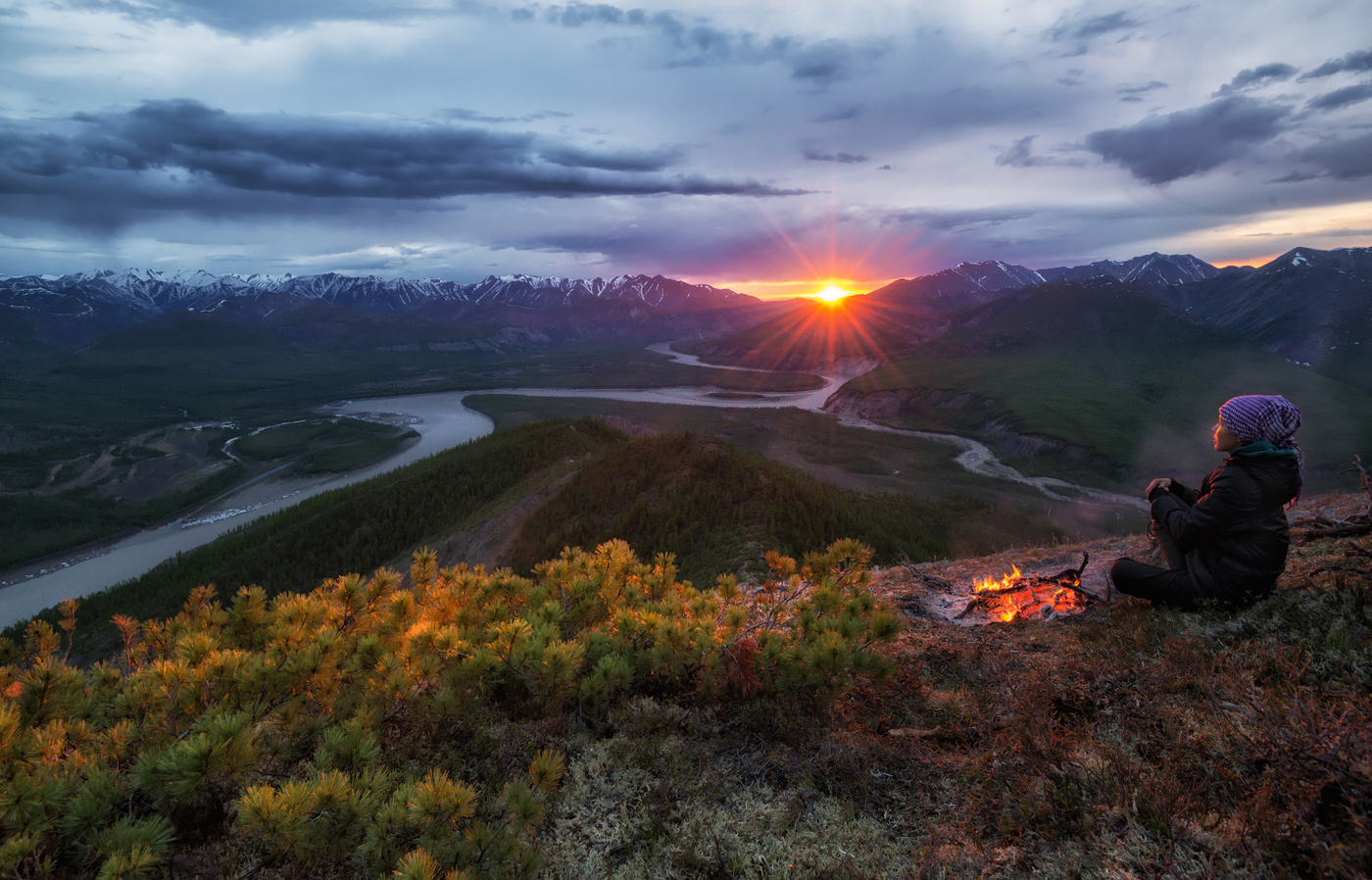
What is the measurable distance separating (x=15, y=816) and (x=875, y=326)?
645 ft

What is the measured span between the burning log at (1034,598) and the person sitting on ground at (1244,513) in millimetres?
1137

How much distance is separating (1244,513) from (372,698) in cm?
724

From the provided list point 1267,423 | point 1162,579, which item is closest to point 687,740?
point 1162,579

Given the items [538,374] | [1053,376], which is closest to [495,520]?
[1053,376]

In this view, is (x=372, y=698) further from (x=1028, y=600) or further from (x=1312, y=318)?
(x=1312, y=318)

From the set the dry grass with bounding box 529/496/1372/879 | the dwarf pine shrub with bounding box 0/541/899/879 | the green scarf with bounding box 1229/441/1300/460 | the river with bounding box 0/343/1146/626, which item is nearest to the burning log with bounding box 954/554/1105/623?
the dry grass with bounding box 529/496/1372/879

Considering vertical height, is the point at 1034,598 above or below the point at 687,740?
below

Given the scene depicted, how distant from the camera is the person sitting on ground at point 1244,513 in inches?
188

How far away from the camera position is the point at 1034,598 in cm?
701

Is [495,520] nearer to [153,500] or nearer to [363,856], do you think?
[363,856]

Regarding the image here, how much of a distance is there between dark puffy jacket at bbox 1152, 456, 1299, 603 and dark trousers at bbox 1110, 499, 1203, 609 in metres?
0.14

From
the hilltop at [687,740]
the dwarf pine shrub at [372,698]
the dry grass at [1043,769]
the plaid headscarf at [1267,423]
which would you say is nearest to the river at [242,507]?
the plaid headscarf at [1267,423]

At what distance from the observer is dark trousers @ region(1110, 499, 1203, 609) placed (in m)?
5.34

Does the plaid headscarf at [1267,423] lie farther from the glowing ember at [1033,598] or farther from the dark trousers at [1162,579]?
the glowing ember at [1033,598]
